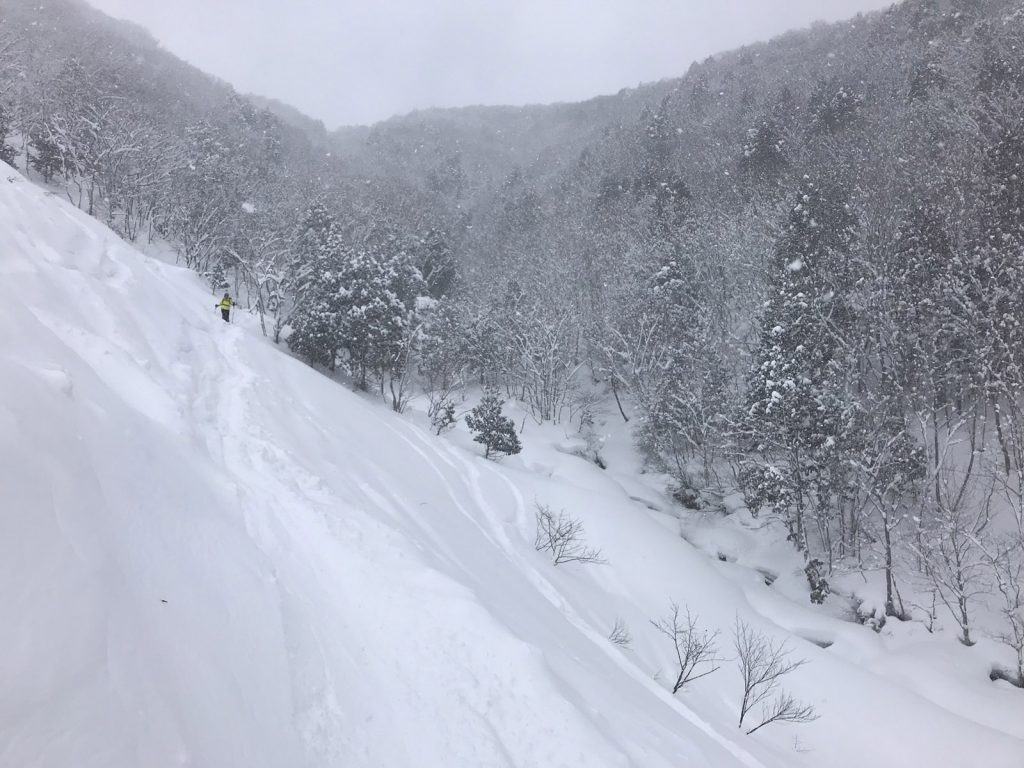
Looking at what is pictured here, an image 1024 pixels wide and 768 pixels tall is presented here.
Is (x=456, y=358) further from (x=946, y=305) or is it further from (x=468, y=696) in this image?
(x=468, y=696)

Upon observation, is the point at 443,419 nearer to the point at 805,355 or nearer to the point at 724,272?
the point at 805,355

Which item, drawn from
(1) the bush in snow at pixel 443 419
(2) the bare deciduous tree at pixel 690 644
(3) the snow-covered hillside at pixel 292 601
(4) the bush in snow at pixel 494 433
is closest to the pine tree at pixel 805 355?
(3) the snow-covered hillside at pixel 292 601

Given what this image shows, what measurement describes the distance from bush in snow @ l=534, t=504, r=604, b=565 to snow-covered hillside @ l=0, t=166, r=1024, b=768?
0.42 meters

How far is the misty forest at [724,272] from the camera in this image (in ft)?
60.2

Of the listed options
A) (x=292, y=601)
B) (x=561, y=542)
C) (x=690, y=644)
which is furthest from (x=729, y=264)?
(x=292, y=601)

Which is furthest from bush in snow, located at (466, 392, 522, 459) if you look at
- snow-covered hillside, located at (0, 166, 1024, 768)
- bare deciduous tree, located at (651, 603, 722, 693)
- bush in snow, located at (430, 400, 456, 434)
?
bare deciduous tree, located at (651, 603, 722, 693)

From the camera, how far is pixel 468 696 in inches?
261

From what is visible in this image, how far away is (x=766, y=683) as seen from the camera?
13133mm

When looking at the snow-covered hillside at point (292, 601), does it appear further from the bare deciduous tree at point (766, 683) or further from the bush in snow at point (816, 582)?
the bush in snow at point (816, 582)

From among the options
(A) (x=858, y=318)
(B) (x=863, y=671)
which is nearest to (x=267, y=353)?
(B) (x=863, y=671)

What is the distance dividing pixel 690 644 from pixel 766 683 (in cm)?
282

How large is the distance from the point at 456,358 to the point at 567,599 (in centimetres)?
2447

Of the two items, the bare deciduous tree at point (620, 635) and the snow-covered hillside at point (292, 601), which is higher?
the snow-covered hillside at point (292, 601)

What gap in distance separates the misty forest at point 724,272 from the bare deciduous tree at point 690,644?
275 mm
